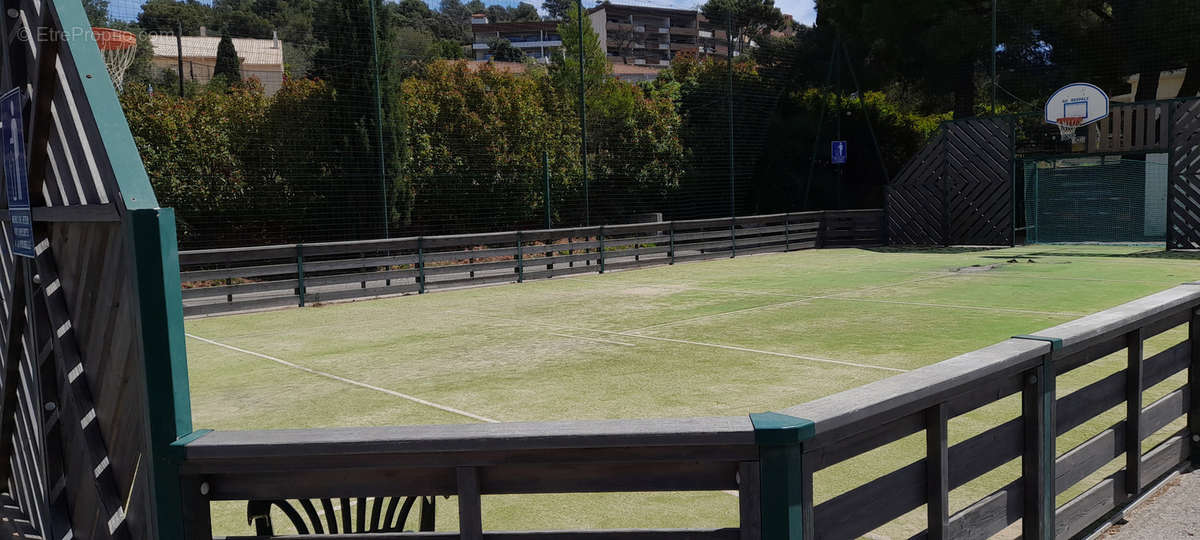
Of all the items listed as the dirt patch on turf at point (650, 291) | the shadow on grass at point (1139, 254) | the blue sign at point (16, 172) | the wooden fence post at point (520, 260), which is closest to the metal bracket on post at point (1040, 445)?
the blue sign at point (16, 172)

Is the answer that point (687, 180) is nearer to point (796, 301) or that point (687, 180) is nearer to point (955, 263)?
point (955, 263)

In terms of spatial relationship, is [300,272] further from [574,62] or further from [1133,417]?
[574,62]

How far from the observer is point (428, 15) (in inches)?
2398

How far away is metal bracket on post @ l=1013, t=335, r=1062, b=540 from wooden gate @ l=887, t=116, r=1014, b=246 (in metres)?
19.6

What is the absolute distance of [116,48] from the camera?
17531mm

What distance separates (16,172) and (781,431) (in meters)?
2.77

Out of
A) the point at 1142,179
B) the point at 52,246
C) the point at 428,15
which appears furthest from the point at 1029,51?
the point at 428,15

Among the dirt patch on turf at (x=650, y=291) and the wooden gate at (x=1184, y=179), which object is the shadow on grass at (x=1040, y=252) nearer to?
the wooden gate at (x=1184, y=179)

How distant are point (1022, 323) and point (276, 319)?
9496 mm

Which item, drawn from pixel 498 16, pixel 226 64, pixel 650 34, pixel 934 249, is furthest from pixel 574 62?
pixel 498 16

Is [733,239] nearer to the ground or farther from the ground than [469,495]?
nearer to the ground

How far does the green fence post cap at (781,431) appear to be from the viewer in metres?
2.04

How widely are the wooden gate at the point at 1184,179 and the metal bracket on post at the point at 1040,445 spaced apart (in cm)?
1847

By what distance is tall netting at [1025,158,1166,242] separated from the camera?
23083 millimetres
